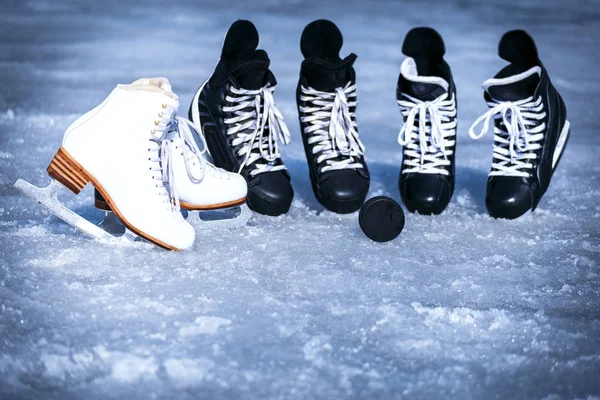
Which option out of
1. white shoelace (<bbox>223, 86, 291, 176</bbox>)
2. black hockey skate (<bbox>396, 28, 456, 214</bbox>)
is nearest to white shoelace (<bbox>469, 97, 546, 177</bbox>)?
black hockey skate (<bbox>396, 28, 456, 214</bbox>)

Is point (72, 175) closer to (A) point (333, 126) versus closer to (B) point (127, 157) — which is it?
(B) point (127, 157)

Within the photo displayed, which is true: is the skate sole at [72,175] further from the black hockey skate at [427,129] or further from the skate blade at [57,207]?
the black hockey skate at [427,129]

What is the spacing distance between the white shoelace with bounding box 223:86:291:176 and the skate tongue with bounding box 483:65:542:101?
636 mm

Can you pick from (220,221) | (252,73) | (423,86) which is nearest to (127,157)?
(220,221)

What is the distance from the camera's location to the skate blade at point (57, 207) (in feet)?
6.03

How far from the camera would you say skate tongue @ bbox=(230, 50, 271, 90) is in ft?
7.04

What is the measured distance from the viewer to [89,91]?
13.2 ft

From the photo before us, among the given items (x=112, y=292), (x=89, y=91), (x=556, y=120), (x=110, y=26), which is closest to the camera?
(x=112, y=292)

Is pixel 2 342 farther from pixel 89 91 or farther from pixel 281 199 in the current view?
pixel 89 91

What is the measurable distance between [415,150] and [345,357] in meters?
1.03

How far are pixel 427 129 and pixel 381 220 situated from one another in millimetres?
425

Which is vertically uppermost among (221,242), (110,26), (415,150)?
(415,150)

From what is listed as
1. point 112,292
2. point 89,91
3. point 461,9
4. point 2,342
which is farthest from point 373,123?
point 461,9

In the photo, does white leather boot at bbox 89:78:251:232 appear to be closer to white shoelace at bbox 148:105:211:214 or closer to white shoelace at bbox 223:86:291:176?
white shoelace at bbox 148:105:211:214
